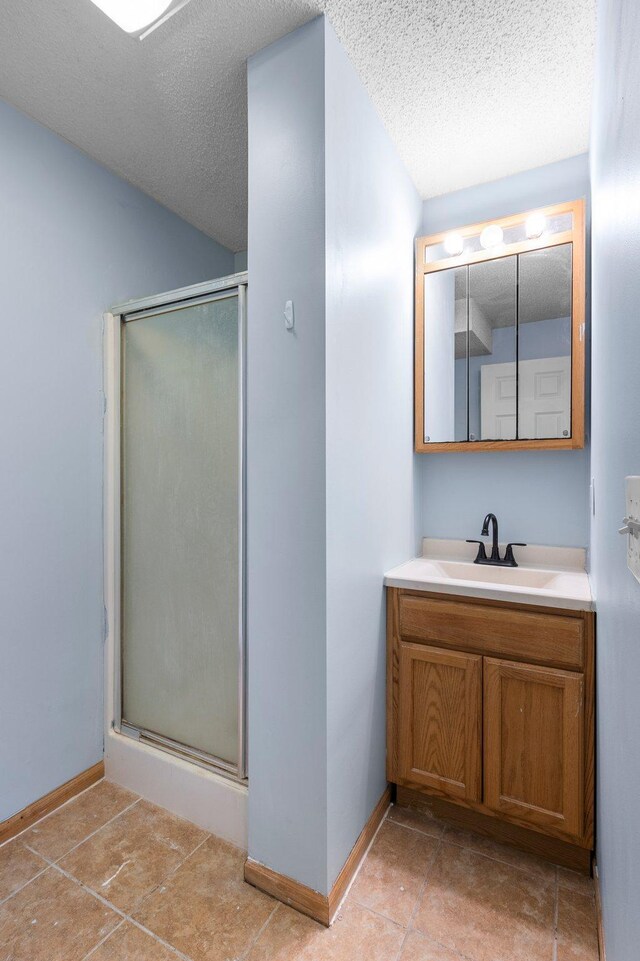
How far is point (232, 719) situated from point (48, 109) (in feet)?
7.48

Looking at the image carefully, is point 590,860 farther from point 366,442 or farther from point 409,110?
point 409,110

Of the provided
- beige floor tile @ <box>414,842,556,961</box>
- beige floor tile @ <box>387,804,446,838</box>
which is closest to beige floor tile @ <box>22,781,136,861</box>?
beige floor tile @ <box>387,804,446,838</box>

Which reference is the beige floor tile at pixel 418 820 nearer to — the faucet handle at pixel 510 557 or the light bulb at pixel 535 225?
the faucet handle at pixel 510 557

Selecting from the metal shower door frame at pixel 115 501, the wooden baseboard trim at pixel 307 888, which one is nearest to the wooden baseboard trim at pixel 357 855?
the wooden baseboard trim at pixel 307 888

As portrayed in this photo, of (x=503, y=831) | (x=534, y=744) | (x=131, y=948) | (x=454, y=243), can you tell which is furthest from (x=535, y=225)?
(x=131, y=948)

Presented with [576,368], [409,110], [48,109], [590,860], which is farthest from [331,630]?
[48,109]

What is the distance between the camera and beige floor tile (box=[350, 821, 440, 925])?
53.7 inches

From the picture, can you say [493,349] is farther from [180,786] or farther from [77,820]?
[77,820]

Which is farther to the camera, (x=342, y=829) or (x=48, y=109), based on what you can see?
(x=48, y=109)

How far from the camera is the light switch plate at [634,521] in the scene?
570 mm

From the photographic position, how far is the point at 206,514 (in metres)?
1.76

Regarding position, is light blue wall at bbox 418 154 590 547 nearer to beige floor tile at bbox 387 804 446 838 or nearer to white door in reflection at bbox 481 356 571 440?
white door in reflection at bbox 481 356 571 440

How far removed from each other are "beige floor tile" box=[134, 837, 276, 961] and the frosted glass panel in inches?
12.4

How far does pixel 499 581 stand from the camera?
1.95m
